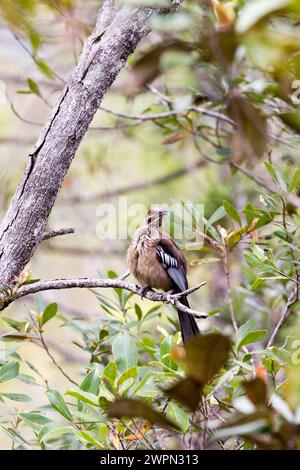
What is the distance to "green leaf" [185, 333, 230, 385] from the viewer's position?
0.76m

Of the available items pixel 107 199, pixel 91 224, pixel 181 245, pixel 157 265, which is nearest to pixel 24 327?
pixel 181 245

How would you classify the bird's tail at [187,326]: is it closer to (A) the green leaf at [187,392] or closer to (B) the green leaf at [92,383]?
(B) the green leaf at [92,383]

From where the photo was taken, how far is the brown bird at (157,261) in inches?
130

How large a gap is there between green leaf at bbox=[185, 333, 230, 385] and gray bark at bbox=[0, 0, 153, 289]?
3.65 feet

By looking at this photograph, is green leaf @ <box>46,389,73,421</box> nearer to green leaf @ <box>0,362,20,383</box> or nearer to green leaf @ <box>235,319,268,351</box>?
green leaf @ <box>0,362,20,383</box>

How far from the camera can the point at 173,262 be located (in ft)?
10.9

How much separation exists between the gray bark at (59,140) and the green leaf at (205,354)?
1112 millimetres

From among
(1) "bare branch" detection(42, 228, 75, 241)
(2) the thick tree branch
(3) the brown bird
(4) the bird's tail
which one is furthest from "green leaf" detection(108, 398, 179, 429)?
(3) the brown bird

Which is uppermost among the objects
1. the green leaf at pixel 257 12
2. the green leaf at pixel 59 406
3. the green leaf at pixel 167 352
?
the green leaf at pixel 257 12

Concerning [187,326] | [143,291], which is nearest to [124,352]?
[187,326]

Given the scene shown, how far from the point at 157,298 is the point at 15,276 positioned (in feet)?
2.53

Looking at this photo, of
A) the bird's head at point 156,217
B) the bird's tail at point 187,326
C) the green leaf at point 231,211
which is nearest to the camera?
the green leaf at point 231,211

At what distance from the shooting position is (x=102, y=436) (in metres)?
1.66

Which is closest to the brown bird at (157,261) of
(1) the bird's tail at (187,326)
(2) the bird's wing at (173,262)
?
(2) the bird's wing at (173,262)
